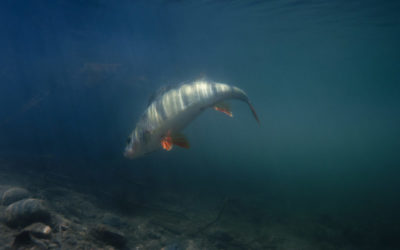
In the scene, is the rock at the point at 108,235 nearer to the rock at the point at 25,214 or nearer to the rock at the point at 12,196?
the rock at the point at 25,214

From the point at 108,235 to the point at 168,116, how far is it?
10.9ft

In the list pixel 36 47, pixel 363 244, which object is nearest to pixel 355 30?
pixel 363 244

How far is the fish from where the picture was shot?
3701 mm

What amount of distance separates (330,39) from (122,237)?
2786cm

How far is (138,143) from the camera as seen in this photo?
3.78m

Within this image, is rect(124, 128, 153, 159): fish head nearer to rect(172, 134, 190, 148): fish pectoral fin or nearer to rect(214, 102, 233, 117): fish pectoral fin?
rect(172, 134, 190, 148): fish pectoral fin

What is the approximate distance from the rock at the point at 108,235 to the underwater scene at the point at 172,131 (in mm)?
22

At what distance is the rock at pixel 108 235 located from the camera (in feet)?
15.7

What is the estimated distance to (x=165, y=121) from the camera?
3699 mm

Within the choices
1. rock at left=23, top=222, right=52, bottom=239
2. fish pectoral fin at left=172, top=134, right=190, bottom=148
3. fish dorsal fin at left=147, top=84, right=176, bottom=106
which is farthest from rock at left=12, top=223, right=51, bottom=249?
fish dorsal fin at left=147, top=84, right=176, bottom=106

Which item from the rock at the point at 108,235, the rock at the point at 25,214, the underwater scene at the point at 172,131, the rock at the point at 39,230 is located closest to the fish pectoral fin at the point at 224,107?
the underwater scene at the point at 172,131

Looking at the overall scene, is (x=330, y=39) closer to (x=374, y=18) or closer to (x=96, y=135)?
(x=374, y=18)

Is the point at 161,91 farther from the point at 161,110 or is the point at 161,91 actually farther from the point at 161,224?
the point at 161,224

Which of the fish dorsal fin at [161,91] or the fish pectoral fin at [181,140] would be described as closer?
the fish pectoral fin at [181,140]
